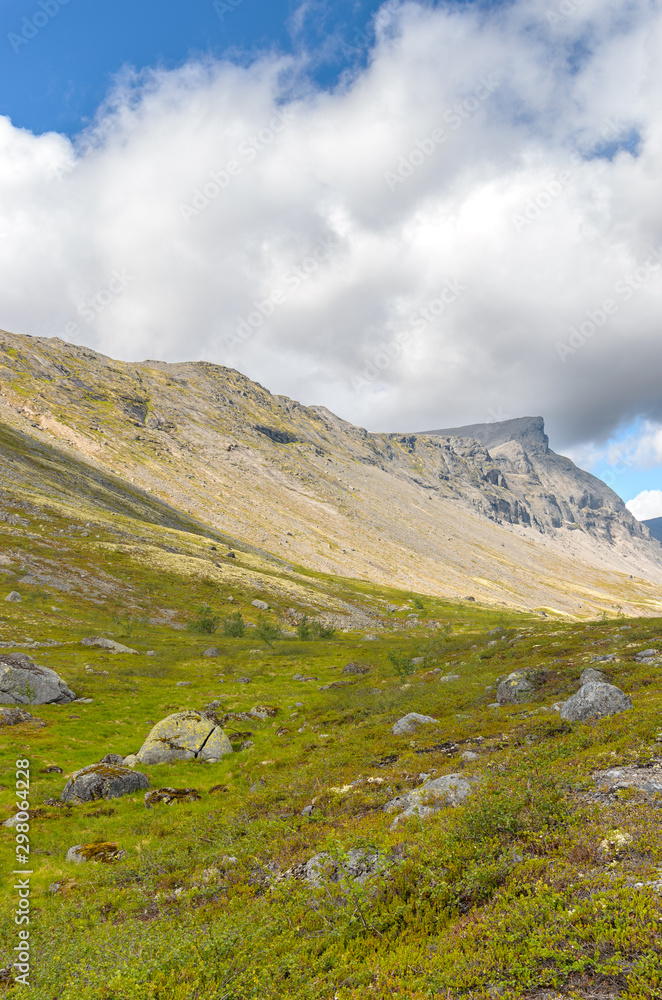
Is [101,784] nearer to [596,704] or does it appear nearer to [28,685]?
[28,685]

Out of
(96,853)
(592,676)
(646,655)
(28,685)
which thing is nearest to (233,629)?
(28,685)

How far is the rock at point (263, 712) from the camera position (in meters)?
32.5

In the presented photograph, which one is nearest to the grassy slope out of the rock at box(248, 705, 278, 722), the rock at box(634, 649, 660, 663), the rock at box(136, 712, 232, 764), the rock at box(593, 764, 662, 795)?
the rock at box(593, 764, 662, 795)

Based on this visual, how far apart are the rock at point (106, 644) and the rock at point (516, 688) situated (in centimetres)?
3953

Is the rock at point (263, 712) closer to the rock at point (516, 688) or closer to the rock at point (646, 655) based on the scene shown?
the rock at point (516, 688)

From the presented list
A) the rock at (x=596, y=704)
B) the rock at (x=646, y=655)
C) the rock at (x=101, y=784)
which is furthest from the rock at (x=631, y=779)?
the rock at (x=101, y=784)

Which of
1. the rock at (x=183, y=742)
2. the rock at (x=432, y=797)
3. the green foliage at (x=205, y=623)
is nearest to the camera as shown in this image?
the rock at (x=432, y=797)

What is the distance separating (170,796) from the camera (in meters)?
19.1

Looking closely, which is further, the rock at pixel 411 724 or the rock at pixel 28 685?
the rock at pixel 28 685

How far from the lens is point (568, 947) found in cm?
632

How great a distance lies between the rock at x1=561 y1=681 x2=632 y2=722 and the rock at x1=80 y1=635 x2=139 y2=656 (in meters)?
44.5

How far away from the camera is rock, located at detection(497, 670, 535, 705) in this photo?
2305 centimetres

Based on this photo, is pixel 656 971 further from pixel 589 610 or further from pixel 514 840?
pixel 589 610

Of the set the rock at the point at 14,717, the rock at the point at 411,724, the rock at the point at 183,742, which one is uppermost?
the rock at the point at 411,724
